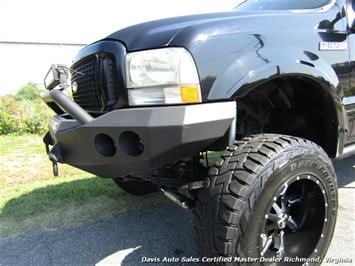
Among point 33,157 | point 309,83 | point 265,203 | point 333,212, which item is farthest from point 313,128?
point 33,157

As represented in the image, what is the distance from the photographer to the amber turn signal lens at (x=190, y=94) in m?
1.99

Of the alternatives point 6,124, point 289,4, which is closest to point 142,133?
point 289,4

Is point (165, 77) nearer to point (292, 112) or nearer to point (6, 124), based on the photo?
point (292, 112)

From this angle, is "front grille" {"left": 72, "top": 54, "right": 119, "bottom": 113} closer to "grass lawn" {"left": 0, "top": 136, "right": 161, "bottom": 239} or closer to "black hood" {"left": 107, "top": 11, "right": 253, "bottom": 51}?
"black hood" {"left": 107, "top": 11, "right": 253, "bottom": 51}

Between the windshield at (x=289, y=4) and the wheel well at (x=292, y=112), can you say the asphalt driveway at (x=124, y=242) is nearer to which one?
the wheel well at (x=292, y=112)

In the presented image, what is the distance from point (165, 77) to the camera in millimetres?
2000

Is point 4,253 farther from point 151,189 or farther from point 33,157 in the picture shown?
point 33,157

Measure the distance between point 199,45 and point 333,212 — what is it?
137 centimetres

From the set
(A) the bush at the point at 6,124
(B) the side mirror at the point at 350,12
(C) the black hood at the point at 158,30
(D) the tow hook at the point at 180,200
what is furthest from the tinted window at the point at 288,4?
(A) the bush at the point at 6,124

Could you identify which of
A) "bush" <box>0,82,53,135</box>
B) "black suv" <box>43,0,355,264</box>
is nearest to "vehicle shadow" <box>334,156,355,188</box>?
"black suv" <box>43,0,355,264</box>

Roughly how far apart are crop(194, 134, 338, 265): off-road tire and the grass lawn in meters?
1.79

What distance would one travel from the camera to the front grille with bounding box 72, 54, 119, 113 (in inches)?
87.0

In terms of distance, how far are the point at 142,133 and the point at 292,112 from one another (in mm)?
1437

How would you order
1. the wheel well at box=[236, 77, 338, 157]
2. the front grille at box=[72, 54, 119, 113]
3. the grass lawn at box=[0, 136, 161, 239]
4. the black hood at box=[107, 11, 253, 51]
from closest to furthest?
1. the black hood at box=[107, 11, 253, 51]
2. the front grille at box=[72, 54, 119, 113]
3. the wheel well at box=[236, 77, 338, 157]
4. the grass lawn at box=[0, 136, 161, 239]
